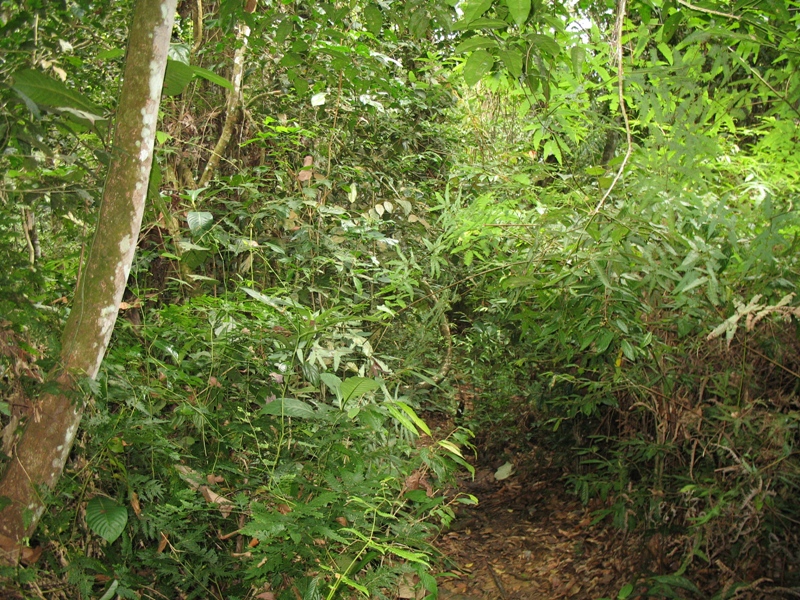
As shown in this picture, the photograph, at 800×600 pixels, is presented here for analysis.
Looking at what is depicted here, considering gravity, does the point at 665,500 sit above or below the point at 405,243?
below

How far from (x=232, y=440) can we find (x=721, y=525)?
2.11m

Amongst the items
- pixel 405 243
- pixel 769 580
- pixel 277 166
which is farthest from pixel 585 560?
pixel 277 166

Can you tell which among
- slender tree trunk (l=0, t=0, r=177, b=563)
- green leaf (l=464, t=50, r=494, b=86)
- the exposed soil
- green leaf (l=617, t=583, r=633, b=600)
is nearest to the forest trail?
the exposed soil

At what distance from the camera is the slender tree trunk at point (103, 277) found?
6.61ft

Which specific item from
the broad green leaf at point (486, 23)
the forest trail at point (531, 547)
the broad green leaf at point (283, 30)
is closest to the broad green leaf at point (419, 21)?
the broad green leaf at point (283, 30)

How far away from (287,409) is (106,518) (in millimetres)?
666

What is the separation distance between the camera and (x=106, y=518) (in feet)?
6.86

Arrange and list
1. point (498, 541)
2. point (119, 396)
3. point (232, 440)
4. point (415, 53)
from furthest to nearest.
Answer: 1. point (415, 53)
2. point (498, 541)
3. point (232, 440)
4. point (119, 396)

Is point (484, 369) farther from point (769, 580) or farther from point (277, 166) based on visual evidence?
point (769, 580)

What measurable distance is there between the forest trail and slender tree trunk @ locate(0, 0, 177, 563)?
2037 mm

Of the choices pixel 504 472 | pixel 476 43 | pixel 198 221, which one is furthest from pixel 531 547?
pixel 476 43

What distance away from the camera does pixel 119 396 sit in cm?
239

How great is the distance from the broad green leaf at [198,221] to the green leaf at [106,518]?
4.80ft

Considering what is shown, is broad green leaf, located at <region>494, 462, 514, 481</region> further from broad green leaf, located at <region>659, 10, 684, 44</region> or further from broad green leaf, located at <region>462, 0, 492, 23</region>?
broad green leaf, located at <region>462, 0, 492, 23</region>
